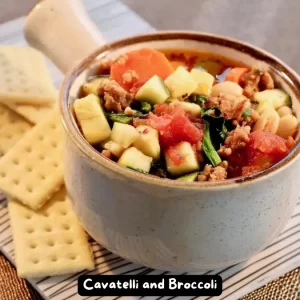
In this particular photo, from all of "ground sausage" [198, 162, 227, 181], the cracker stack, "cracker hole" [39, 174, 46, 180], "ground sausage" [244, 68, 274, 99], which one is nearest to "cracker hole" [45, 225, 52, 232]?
the cracker stack

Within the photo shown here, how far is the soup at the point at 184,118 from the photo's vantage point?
778 mm

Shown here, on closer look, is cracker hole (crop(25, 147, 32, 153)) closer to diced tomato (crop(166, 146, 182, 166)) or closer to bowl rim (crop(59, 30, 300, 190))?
bowl rim (crop(59, 30, 300, 190))

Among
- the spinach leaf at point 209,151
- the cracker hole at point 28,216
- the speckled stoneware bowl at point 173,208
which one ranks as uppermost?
the spinach leaf at point 209,151

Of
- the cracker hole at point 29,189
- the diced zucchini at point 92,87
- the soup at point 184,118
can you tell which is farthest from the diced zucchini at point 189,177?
the cracker hole at point 29,189

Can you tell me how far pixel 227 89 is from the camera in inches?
36.0

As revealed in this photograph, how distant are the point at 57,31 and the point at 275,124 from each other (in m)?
0.50

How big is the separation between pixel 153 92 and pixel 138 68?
10cm

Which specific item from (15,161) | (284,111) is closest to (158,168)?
(284,111)

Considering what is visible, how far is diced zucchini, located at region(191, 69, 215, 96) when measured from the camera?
0.91 m

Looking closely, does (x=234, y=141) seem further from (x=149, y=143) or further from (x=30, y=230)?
(x=30, y=230)

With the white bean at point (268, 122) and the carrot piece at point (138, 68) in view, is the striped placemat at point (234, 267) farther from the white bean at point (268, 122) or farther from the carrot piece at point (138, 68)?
the carrot piece at point (138, 68)

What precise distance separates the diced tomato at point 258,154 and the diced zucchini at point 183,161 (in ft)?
0.20

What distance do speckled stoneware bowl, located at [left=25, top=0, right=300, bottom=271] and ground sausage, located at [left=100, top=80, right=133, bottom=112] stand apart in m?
0.06

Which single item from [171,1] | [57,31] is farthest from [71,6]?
[171,1]
